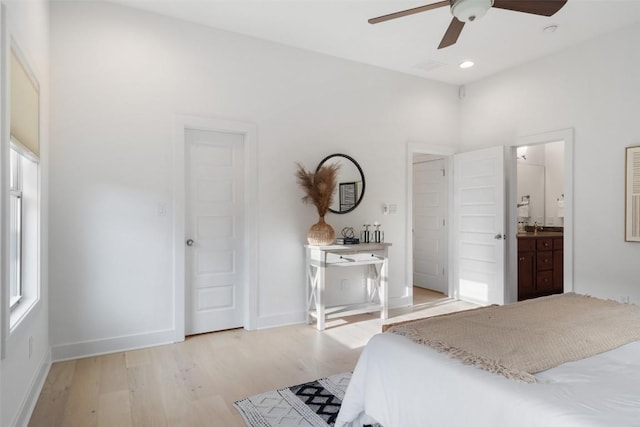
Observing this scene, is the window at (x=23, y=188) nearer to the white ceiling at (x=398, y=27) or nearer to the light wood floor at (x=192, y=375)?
the light wood floor at (x=192, y=375)

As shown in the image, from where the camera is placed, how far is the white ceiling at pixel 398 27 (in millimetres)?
3303

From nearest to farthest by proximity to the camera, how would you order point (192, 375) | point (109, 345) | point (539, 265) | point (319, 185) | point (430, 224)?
1. point (192, 375)
2. point (109, 345)
3. point (319, 185)
4. point (539, 265)
5. point (430, 224)

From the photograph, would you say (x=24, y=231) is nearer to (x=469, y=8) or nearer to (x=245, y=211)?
(x=245, y=211)

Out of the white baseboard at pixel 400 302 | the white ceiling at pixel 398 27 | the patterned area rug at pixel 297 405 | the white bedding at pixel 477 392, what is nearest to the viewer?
the white bedding at pixel 477 392

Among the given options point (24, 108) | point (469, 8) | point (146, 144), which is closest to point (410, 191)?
point (469, 8)

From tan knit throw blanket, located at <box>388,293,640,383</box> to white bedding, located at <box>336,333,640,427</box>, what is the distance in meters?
0.05

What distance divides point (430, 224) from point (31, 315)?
15.7 ft

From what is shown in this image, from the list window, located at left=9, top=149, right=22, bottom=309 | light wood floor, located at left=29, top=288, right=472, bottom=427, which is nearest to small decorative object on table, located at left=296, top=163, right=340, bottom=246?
light wood floor, located at left=29, top=288, right=472, bottom=427

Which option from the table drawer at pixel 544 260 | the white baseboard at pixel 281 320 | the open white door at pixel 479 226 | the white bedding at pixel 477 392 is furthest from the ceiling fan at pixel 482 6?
the table drawer at pixel 544 260

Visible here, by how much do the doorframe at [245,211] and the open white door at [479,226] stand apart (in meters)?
2.78

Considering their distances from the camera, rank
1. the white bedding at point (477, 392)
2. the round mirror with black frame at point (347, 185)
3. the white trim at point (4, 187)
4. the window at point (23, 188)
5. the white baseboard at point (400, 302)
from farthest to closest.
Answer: the white baseboard at point (400, 302) → the round mirror with black frame at point (347, 185) → the window at point (23, 188) → the white trim at point (4, 187) → the white bedding at point (477, 392)

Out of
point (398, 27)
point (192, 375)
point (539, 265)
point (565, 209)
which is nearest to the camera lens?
point (192, 375)

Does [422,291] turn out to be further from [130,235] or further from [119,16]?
[119,16]

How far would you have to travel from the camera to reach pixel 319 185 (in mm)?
3959
